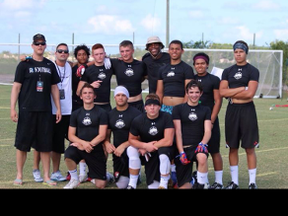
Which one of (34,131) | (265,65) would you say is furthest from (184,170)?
(265,65)

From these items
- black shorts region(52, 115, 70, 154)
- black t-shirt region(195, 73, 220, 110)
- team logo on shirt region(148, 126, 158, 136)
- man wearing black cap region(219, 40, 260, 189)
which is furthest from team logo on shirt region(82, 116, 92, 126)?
man wearing black cap region(219, 40, 260, 189)

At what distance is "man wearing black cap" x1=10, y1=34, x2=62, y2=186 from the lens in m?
6.76

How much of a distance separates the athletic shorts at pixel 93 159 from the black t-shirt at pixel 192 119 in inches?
47.1

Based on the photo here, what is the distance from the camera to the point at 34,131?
6.87m

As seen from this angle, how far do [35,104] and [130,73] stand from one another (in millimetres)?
1481

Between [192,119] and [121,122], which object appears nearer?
[192,119]

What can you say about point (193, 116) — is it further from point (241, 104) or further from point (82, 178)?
point (82, 178)

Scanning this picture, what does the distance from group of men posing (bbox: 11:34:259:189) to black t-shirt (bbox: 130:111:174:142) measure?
1 centimetres

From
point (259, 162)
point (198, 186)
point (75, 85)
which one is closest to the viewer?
point (198, 186)

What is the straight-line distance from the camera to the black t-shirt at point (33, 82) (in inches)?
266

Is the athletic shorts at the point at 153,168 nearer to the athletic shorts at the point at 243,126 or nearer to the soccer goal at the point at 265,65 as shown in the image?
the athletic shorts at the point at 243,126

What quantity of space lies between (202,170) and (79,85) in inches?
93.9

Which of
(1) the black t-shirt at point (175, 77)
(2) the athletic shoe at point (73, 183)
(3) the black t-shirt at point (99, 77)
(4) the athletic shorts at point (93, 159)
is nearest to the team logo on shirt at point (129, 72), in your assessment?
(3) the black t-shirt at point (99, 77)

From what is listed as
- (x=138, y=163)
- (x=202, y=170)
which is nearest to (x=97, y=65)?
(x=138, y=163)
